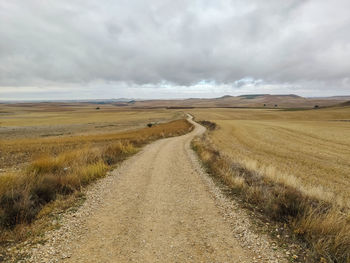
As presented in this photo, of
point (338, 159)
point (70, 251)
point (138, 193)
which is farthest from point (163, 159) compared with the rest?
point (338, 159)

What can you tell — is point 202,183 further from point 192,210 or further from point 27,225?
point 27,225

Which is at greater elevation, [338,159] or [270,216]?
[270,216]

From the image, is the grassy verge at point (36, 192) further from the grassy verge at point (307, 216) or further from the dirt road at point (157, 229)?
the grassy verge at point (307, 216)

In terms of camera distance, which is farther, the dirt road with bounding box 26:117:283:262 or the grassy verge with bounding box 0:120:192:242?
the grassy verge with bounding box 0:120:192:242

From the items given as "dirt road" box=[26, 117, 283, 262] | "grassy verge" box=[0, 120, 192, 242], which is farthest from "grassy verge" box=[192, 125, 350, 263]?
"grassy verge" box=[0, 120, 192, 242]

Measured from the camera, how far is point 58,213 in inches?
221

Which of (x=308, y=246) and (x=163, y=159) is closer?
(x=308, y=246)

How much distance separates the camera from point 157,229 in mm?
4863

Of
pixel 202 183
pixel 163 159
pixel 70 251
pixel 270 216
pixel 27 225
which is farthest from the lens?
pixel 163 159

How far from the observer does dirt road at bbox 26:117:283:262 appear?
155 inches

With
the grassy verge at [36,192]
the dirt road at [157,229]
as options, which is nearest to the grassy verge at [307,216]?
the dirt road at [157,229]

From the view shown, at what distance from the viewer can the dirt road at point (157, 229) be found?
3.93 m

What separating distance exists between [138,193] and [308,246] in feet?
18.0

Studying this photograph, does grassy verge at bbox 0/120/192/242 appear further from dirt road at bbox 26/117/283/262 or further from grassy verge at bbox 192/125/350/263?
grassy verge at bbox 192/125/350/263
